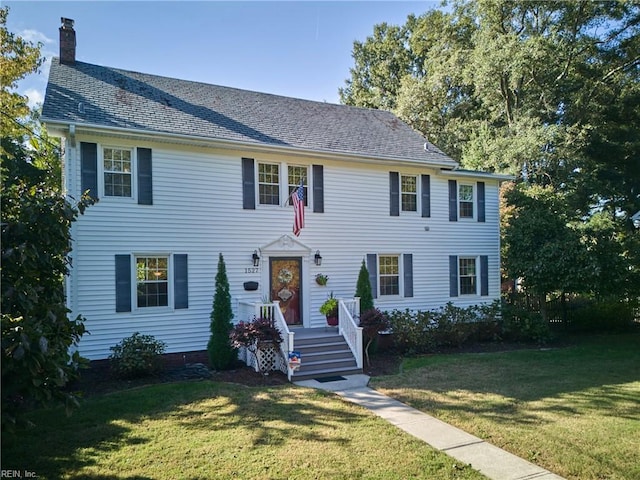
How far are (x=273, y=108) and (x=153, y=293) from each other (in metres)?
7.09

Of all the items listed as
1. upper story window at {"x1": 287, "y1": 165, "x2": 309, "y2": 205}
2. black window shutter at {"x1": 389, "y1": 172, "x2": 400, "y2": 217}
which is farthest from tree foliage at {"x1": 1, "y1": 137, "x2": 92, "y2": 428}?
black window shutter at {"x1": 389, "y1": 172, "x2": 400, "y2": 217}

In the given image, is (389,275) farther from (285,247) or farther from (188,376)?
(188,376)

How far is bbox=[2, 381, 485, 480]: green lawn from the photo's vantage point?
4.81m

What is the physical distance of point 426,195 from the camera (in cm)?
1377

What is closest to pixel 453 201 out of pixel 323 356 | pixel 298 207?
pixel 298 207

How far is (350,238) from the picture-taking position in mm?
12570

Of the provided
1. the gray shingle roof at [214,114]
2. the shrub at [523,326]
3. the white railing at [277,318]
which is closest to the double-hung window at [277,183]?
the gray shingle roof at [214,114]

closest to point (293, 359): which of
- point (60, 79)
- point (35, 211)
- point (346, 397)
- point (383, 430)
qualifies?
point (346, 397)

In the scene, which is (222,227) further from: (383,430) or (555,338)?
(555,338)

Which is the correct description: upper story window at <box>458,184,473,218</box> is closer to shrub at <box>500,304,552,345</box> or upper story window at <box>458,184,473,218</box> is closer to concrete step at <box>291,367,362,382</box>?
shrub at <box>500,304,552,345</box>

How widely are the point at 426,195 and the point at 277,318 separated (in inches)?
266

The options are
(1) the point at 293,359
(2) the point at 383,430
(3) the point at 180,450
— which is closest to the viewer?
(3) the point at 180,450

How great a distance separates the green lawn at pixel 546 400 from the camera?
17.0 feet

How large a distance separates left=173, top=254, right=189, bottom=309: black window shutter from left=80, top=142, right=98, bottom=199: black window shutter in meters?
2.38
